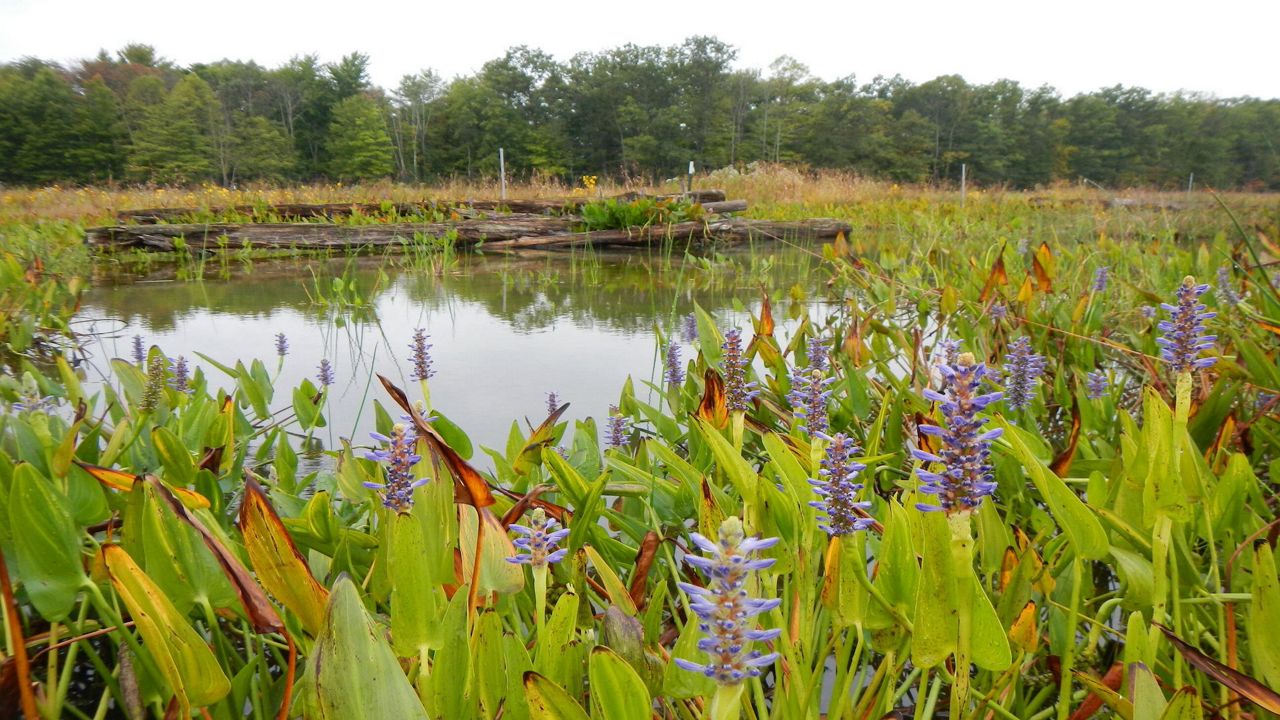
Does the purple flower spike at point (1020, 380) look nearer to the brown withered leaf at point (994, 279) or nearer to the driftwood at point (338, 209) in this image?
the brown withered leaf at point (994, 279)

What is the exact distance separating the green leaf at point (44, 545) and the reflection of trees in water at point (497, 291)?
1729mm

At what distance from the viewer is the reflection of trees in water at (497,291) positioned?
289 centimetres

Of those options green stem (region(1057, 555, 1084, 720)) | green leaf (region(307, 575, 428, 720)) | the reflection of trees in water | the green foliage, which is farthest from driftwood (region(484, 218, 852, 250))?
the green foliage

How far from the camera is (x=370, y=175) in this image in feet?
121

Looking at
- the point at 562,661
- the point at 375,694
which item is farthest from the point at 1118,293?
the point at 375,694

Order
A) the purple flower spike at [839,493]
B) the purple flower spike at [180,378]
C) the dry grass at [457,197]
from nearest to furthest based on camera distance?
1. the purple flower spike at [839,493]
2. the purple flower spike at [180,378]
3. the dry grass at [457,197]

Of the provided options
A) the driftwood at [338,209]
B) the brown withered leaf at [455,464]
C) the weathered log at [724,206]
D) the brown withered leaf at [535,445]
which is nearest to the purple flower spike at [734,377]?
the brown withered leaf at [535,445]

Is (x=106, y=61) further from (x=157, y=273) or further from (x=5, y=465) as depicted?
(x=5, y=465)

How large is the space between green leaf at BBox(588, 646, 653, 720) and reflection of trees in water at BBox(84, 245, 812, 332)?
184 centimetres

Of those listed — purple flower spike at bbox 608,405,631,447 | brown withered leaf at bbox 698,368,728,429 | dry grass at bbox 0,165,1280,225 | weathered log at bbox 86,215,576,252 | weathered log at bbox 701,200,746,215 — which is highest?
dry grass at bbox 0,165,1280,225

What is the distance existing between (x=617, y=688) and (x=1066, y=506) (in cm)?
39

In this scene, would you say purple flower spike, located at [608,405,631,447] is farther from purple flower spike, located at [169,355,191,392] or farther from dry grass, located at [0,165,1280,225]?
dry grass, located at [0,165,1280,225]

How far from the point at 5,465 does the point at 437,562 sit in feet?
1.47

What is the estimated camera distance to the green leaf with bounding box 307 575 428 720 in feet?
1.35
